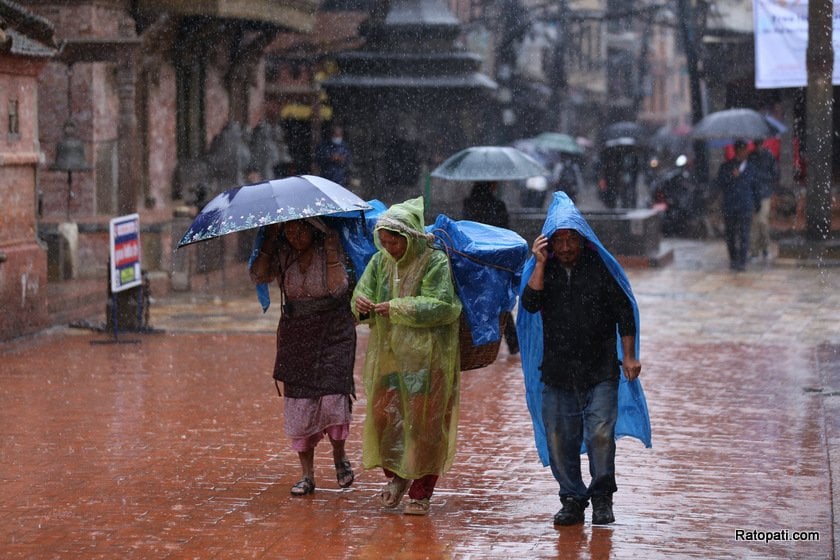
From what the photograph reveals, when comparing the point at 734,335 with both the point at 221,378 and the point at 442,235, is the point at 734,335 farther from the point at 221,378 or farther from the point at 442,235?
the point at 442,235

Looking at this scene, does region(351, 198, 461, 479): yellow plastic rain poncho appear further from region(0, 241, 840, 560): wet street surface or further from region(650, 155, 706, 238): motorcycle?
region(650, 155, 706, 238): motorcycle

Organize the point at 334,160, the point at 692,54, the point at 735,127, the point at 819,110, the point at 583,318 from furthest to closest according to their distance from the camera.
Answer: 1. the point at 692,54
2. the point at 735,127
3. the point at 334,160
4. the point at 819,110
5. the point at 583,318

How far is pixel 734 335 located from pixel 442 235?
7.79m

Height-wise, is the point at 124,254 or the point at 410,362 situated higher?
the point at 124,254

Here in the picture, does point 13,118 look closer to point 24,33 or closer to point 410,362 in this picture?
point 24,33

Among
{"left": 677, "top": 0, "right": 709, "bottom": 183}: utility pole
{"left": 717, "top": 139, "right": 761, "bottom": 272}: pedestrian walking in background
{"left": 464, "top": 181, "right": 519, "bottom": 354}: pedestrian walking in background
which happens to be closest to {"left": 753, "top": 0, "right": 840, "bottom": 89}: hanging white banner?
{"left": 717, "top": 139, "right": 761, "bottom": 272}: pedestrian walking in background

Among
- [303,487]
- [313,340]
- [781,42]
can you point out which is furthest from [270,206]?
[781,42]

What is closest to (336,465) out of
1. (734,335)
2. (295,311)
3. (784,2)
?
(295,311)

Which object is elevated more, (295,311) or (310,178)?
(310,178)

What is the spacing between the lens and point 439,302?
7.45m

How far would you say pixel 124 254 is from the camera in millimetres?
14477

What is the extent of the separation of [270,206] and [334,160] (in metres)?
14.5

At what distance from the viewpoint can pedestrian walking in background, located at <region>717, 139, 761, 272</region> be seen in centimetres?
2175

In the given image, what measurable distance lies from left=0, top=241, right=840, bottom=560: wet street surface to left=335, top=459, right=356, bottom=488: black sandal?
0.11 metres
